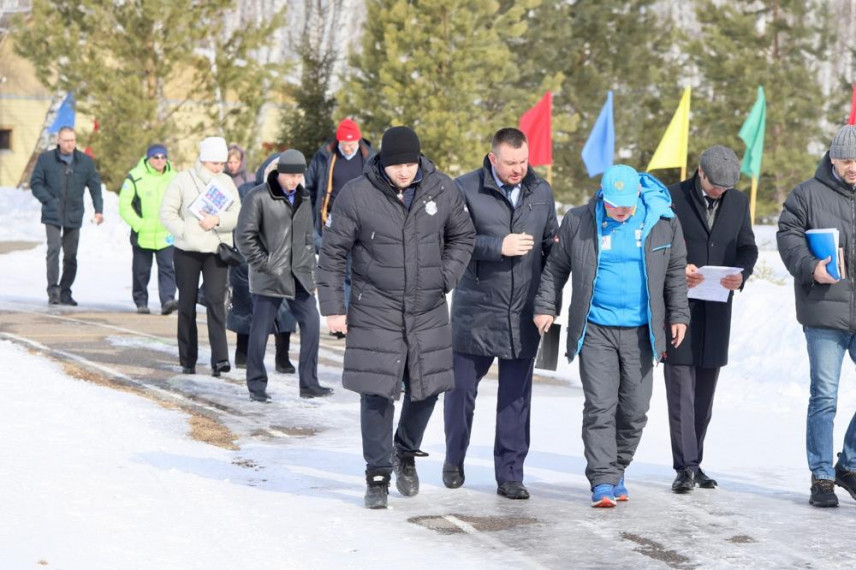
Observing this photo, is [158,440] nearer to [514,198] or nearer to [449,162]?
[514,198]

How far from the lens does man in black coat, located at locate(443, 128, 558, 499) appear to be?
752 centimetres

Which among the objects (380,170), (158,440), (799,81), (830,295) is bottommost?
(158,440)

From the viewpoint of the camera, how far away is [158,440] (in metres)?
8.80

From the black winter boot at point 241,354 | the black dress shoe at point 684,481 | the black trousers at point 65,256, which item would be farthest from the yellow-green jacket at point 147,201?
the black dress shoe at point 684,481

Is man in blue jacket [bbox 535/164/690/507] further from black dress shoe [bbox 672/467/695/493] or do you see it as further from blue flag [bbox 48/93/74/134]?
blue flag [bbox 48/93/74/134]

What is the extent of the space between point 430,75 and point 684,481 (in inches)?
930

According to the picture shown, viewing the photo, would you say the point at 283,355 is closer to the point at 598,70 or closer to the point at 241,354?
the point at 241,354

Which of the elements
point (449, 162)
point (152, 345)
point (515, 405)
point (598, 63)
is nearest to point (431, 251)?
point (515, 405)

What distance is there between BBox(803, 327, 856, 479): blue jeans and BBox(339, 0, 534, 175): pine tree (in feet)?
73.1

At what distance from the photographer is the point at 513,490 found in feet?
24.7

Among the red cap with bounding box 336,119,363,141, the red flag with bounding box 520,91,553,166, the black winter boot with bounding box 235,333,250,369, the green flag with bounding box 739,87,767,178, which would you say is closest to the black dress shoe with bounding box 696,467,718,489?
the black winter boot with bounding box 235,333,250,369

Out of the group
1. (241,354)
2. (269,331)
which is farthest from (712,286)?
(241,354)

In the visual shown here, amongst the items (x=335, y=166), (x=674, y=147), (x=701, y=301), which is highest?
(x=674, y=147)

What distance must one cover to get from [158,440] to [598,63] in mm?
33322
